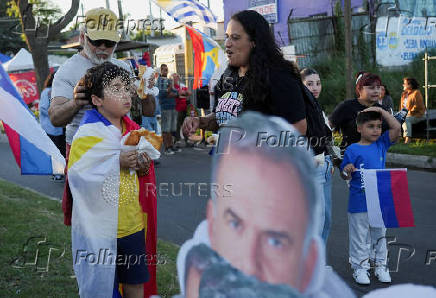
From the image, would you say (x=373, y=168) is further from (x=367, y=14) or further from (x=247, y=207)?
(x=367, y=14)

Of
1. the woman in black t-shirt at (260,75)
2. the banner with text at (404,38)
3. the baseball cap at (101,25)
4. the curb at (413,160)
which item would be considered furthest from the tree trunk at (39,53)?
the banner with text at (404,38)

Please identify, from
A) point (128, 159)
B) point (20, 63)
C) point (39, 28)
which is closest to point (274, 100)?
point (128, 159)

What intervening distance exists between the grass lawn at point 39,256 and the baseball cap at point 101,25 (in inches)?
66.8

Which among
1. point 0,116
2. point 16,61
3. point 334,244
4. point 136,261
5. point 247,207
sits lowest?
point 334,244

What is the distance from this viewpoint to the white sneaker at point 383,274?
403 cm

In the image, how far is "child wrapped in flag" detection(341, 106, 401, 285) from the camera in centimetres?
404

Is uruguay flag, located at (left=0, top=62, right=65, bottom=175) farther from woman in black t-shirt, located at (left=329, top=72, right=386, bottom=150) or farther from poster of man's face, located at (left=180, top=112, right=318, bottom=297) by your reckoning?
woman in black t-shirt, located at (left=329, top=72, right=386, bottom=150)

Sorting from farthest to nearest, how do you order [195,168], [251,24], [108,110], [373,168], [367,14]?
[367,14] → [195,168] → [373,168] → [108,110] → [251,24]

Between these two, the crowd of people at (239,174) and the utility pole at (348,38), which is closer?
the crowd of people at (239,174)

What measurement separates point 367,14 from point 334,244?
567 inches

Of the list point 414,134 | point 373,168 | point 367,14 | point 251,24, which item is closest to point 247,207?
point 251,24

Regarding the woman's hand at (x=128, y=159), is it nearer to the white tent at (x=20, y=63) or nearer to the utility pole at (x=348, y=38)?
the utility pole at (x=348, y=38)

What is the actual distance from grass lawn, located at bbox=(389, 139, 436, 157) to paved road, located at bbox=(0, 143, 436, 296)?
0.94 metres

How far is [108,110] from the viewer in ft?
10.1
